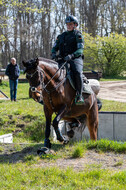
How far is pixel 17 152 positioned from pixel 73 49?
102 inches

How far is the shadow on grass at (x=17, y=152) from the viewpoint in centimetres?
502

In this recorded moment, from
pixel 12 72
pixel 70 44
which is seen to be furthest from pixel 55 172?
pixel 12 72

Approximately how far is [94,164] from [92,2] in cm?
4193

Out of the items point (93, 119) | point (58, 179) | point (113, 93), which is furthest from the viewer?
point (113, 93)

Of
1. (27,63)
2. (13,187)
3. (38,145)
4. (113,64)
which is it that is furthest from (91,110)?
(113,64)

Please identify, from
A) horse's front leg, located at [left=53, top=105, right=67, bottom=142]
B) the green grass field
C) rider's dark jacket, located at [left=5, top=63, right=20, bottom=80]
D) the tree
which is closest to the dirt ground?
rider's dark jacket, located at [left=5, top=63, right=20, bottom=80]

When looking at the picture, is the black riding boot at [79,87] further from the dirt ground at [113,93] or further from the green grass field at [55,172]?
the dirt ground at [113,93]

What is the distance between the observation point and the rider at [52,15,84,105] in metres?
5.57

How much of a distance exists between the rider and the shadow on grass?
1414mm

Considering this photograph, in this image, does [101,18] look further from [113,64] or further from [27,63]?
[27,63]

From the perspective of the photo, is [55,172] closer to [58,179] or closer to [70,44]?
[58,179]

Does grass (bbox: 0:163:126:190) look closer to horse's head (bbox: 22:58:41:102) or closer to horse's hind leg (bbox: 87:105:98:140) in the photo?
horse's head (bbox: 22:58:41:102)

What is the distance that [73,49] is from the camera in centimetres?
574

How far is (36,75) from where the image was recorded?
15.1ft
